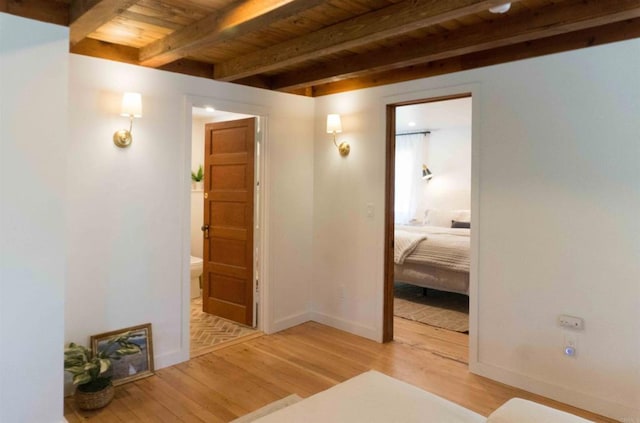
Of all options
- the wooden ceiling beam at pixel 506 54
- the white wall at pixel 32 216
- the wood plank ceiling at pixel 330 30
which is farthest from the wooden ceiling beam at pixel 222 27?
the wooden ceiling beam at pixel 506 54

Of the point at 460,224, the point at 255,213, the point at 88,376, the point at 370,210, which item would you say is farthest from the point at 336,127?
the point at 460,224

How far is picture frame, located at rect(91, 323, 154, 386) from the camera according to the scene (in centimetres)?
298

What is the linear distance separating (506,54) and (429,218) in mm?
4824

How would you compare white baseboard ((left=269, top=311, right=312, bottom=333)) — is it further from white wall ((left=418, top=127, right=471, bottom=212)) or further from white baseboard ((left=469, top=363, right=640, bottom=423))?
white wall ((left=418, top=127, right=471, bottom=212))

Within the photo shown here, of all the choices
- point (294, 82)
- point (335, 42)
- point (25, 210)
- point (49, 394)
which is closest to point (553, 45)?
point (335, 42)

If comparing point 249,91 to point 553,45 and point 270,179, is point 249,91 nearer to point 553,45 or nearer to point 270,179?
point 270,179

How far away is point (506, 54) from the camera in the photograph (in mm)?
3070

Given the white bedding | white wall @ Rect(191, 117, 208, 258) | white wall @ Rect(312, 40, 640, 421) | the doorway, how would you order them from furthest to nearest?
white wall @ Rect(191, 117, 208, 258), the white bedding, the doorway, white wall @ Rect(312, 40, 640, 421)

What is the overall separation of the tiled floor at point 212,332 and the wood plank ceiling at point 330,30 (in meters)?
2.29

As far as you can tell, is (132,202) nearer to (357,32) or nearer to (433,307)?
(357,32)

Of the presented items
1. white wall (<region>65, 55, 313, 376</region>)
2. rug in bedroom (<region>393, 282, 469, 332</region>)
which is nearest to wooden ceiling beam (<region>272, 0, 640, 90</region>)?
white wall (<region>65, 55, 313, 376</region>)

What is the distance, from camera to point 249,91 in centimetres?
387

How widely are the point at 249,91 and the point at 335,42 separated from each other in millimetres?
1339

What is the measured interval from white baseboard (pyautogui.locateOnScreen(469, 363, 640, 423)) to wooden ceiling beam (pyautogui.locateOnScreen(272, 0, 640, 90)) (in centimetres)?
225
